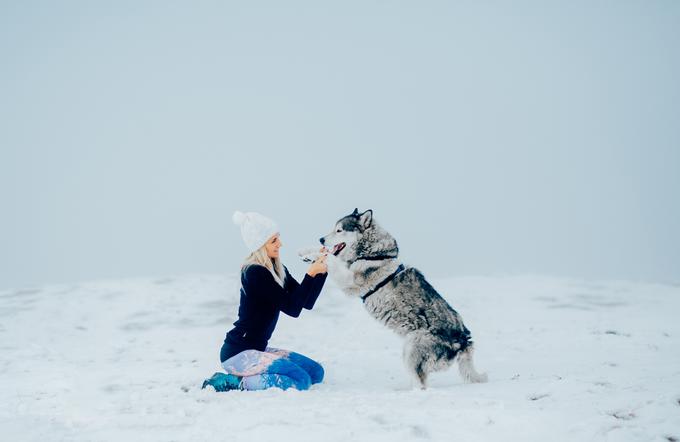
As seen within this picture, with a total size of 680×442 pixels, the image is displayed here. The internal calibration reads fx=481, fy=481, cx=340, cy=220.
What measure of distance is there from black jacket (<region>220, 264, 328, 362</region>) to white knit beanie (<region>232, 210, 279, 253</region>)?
262mm

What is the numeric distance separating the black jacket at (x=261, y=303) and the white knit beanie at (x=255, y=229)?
0.26 m

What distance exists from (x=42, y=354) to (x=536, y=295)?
11.9m

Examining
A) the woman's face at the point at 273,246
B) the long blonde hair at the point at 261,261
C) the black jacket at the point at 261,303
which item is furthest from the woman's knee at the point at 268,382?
the woman's face at the point at 273,246

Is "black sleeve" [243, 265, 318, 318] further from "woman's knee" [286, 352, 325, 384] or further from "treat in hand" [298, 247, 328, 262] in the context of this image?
"woman's knee" [286, 352, 325, 384]

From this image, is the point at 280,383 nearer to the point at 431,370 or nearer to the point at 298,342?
the point at 431,370

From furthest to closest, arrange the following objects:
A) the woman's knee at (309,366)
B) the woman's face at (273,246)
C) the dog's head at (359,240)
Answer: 1. the dog's head at (359,240)
2. the woman's knee at (309,366)
3. the woman's face at (273,246)

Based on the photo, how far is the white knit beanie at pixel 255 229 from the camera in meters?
5.22

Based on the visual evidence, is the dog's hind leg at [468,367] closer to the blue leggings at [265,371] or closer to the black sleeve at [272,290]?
the blue leggings at [265,371]

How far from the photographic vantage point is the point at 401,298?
5344 mm

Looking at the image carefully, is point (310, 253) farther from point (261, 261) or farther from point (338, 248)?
point (261, 261)

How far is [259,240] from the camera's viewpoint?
5.23 m

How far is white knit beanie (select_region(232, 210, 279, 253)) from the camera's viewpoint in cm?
522

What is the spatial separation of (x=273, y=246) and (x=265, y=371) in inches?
53.0

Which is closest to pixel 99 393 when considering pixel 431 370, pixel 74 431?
pixel 74 431
